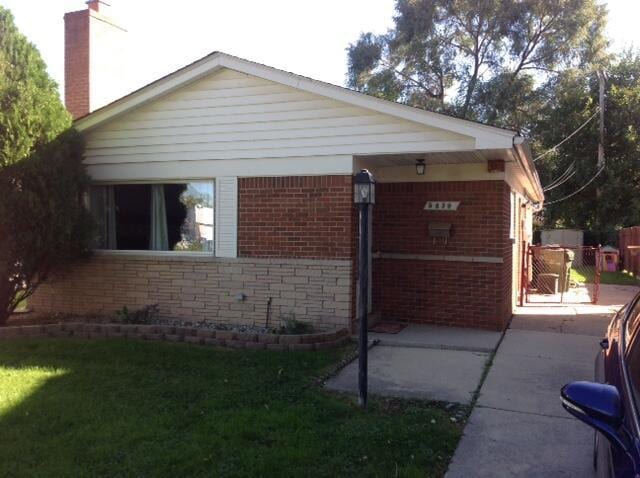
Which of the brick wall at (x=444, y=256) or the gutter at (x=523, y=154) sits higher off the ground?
the gutter at (x=523, y=154)

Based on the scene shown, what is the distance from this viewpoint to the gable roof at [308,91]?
6957mm

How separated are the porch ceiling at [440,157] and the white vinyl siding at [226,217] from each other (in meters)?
1.97

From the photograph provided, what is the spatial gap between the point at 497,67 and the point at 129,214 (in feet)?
72.2

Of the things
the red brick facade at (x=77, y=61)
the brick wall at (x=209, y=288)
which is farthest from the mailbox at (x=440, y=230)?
the red brick facade at (x=77, y=61)

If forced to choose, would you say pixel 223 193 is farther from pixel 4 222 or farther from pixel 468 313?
pixel 468 313

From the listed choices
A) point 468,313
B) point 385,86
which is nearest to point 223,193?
point 468,313

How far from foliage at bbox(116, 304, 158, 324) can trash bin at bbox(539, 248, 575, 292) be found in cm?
923

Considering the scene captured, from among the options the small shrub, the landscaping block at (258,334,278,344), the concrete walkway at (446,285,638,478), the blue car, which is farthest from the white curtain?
the blue car

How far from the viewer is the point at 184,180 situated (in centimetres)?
865

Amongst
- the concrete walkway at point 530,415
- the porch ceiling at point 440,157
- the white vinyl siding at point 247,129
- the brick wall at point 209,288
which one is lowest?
the concrete walkway at point 530,415

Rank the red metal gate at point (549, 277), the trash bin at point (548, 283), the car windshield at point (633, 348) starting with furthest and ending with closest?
the trash bin at point (548, 283) → the red metal gate at point (549, 277) → the car windshield at point (633, 348)

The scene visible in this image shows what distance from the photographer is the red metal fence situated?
19905 mm

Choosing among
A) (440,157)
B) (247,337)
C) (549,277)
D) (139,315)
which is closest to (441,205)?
(440,157)

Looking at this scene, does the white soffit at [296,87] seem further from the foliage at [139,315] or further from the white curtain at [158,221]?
the foliage at [139,315]
